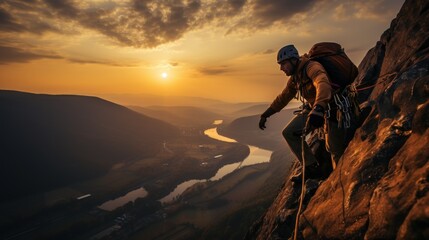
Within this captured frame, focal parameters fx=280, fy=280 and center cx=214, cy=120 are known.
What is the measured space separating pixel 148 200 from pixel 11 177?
81.7 meters

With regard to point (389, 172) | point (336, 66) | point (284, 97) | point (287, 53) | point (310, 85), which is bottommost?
point (389, 172)

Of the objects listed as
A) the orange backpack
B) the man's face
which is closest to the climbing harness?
the orange backpack

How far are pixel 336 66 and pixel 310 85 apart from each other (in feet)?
2.96

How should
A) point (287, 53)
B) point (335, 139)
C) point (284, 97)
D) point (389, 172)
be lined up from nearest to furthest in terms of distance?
point (389, 172)
point (287, 53)
point (335, 139)
point (284, 97)

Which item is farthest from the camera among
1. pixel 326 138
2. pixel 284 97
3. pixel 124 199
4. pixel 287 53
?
pixel 124 199

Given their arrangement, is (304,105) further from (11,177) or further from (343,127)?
(11,177)

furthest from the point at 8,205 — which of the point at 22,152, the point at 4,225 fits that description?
the point at 22,152

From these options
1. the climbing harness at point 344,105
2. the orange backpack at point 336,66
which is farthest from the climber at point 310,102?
the orange backpack at point 336,66

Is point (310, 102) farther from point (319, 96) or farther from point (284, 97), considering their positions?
point (319, 96)

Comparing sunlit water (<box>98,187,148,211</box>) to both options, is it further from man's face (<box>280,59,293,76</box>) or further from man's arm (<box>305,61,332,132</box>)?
man's arm (<box>305,61,332,132</box>)

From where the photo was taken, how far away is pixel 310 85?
859cm

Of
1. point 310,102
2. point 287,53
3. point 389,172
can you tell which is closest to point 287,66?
point 287,53

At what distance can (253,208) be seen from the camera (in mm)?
96750

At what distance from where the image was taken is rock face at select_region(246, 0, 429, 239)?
5.04 meters
